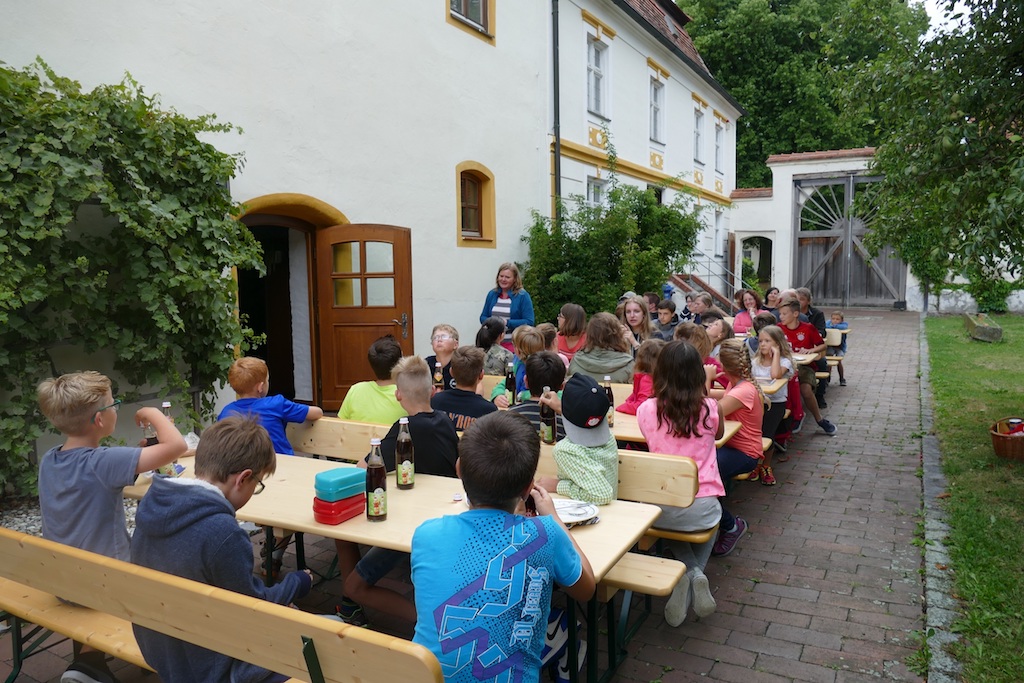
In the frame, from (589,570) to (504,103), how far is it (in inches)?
404

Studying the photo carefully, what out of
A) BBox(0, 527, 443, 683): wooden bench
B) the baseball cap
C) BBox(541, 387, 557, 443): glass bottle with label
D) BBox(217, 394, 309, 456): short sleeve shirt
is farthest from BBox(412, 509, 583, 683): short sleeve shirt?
BBox(217, 394, 309, 456): short sleeve shirt

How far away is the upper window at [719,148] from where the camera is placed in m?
24.5

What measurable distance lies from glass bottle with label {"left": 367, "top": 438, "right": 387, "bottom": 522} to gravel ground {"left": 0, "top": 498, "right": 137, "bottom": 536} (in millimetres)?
2554

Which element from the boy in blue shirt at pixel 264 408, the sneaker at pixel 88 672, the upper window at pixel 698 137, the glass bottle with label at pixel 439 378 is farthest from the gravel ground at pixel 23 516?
the upper window at pixel 698 137

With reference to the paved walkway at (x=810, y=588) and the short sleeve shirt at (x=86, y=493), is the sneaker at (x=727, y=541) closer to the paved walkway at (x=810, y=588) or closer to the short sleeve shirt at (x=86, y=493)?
the paved walkway at (x=810, y=588)

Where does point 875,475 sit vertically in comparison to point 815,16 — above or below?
below

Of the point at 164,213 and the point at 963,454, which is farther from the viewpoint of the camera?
the point at 963,454

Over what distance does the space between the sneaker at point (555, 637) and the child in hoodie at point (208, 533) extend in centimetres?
110

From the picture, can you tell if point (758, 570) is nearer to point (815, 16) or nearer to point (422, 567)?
point (422, 567)

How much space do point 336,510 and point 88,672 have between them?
1236 mm

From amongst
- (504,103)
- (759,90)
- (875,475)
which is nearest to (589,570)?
(875,475)

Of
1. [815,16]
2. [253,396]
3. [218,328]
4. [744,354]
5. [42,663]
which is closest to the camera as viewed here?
[42,663]

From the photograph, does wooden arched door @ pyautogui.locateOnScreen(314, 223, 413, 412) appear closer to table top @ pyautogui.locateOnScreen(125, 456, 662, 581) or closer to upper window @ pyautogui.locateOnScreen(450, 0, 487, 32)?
upper window @ pyautogui.locateOnScreen(450, 0, 487, 32)

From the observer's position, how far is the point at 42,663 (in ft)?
11.9
